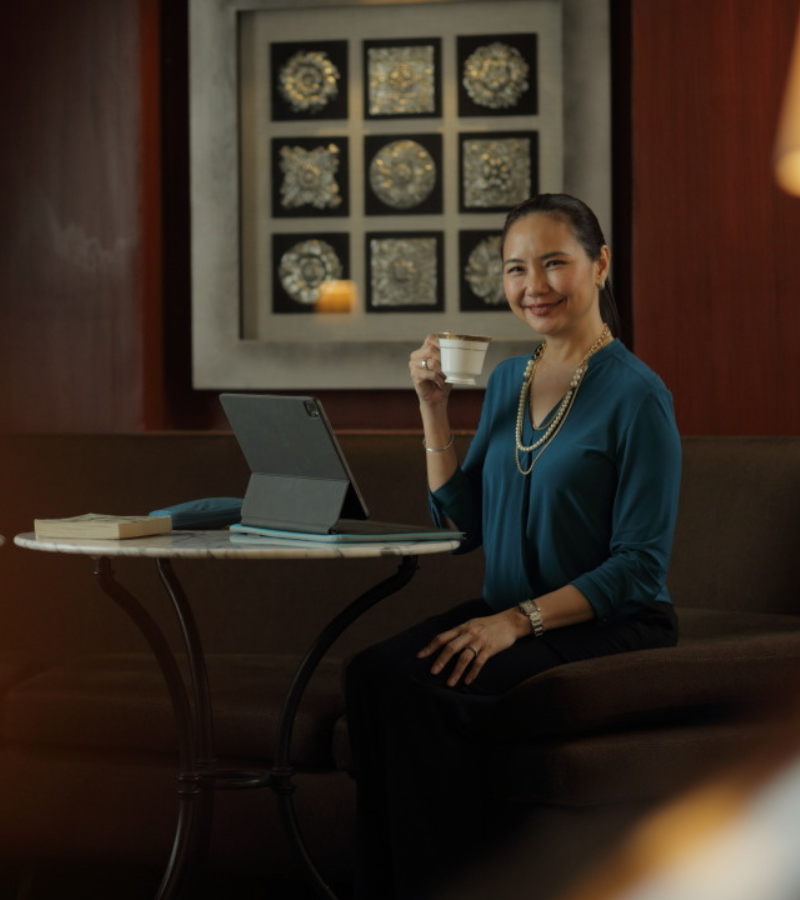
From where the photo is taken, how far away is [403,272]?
11.8 feet

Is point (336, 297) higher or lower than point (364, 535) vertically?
higher

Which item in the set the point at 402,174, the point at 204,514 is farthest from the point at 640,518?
the point at 402,174

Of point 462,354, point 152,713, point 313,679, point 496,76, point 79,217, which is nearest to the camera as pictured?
point 462,354

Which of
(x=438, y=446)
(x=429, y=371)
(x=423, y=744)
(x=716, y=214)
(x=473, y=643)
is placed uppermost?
(x=716, y=214)

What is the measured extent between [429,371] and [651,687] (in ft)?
2.29

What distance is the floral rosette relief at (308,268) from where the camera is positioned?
362cm

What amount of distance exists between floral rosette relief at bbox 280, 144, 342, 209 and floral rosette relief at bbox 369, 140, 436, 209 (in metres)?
0.11

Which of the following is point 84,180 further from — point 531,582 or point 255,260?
point 531,582

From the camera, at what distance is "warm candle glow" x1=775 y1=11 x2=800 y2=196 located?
3.36 meters

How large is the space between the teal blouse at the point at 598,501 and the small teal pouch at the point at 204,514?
508mm

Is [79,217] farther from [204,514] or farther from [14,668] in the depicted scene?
[204,514]

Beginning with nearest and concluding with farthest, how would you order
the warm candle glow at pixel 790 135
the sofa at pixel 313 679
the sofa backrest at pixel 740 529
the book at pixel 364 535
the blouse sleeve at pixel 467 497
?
the book at pixel 364 535
the sofa at pixel 313 679
the blouse sleeve at pixel 467 497
the sofa backrest at pixel 740 529
the warm candle glow at pixel 790 135

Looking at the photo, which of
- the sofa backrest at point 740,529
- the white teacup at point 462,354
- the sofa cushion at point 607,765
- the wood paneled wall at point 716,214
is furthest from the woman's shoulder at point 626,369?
the wood paneled wall at point 716,214

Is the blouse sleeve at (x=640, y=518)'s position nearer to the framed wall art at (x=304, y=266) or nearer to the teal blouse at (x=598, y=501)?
the teal blouse at (x=598, y=501)
